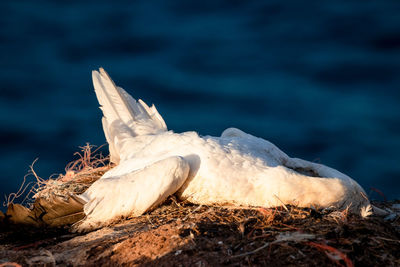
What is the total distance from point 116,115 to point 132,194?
7.54ft

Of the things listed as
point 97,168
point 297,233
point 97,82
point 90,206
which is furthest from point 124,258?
point 97,82

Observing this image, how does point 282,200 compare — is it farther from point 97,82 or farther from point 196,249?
point 97,82

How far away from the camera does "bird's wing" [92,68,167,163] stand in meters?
7.21

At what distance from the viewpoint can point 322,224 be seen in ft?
14.7

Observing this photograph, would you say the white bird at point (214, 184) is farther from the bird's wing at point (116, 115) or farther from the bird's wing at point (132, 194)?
the bird's wing at point (116, 115)

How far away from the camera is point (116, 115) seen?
7312 millimetres

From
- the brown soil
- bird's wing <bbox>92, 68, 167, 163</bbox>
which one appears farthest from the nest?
bird's wing <bbox>92, 68, 167, 163</bbox>

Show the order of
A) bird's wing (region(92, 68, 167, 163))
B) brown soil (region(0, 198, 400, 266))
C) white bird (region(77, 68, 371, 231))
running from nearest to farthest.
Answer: brown soil (region(0, 198, 400, 266)) < white bird (region(77, 68, 371, 231)) < bird's wing (region(92, 68, 167, 163))

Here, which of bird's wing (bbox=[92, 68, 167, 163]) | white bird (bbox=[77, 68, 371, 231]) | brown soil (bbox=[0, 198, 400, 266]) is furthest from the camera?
bird's wing (bbox=[92, 68, 167, 163])

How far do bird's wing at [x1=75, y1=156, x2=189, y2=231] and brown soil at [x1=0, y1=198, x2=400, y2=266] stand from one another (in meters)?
0.15

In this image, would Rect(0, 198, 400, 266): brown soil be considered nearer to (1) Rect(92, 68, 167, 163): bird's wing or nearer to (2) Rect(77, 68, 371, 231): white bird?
(2) Rect(77, 68, 371, 231): white bird

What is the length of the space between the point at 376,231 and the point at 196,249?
1.77 m

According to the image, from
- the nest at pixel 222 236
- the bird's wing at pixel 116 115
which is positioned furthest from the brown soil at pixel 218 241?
the bird's wing at pixel 116 115

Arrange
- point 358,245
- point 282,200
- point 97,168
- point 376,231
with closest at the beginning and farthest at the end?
1. point 358,245
2. point 376,231
3. point 282,200
4. point 97,168
